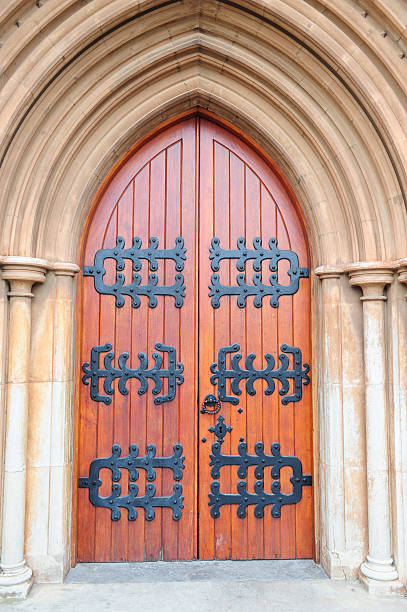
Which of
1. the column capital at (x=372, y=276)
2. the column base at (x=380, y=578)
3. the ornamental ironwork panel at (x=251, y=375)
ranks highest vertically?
the column capital at (x=372, y=276)

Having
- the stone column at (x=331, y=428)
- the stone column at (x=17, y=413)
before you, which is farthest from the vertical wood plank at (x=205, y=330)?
the stone column at (x=17, y=413)

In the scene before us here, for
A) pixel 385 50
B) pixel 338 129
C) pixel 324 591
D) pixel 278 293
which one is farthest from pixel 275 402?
pixel 385 50

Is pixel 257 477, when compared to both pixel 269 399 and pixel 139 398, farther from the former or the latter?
pixel 139 398

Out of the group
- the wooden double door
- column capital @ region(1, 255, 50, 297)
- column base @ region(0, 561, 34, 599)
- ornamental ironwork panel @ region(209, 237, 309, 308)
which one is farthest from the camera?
ornamental ironwork panel @ region(209, 237, 309, 308)

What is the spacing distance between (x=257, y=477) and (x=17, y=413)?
5.23 ft

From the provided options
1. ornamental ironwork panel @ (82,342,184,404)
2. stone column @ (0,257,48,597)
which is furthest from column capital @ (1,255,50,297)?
ornamental ironwork panel @ (82,342,184,404)

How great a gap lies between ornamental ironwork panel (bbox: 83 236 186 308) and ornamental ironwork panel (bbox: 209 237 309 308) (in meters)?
0.23

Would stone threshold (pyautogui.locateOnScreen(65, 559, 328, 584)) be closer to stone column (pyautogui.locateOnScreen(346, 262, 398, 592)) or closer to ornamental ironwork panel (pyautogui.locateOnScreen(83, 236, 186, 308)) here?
stone column (pyautogui.locateOnScreen(346, 262, 398, 592))

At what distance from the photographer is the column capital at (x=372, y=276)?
2.89 meters

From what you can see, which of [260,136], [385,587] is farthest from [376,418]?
[260,136]

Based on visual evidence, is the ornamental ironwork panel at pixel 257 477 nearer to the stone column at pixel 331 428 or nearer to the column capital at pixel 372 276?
the stone column at pixel 331 428

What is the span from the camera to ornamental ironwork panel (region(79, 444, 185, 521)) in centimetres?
314

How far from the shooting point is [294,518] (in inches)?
125

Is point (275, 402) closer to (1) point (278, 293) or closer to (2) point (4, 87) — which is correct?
(1) point (278, 293)
